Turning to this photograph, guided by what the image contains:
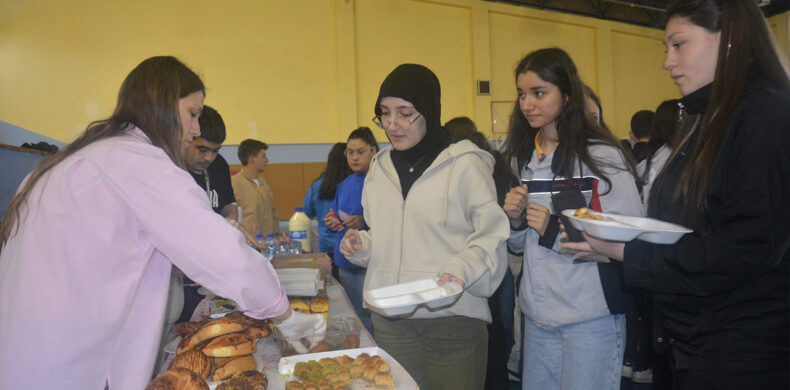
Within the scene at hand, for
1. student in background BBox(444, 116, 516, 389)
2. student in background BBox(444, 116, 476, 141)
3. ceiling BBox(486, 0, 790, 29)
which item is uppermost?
ceiling BBox(486, 0, 790, 29)

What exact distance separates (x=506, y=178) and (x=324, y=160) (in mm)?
5879

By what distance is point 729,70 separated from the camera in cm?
108

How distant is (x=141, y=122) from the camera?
50.4 inches

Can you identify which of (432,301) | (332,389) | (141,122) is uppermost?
(141,122)

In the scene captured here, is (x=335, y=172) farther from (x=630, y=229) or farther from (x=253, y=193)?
(x=630, y=229)

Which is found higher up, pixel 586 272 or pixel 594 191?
pixel 594 191

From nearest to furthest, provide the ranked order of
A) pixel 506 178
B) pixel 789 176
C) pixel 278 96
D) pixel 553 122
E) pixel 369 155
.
Answer: 1. pixel 789 176
2. pixel 553 122
3. pixel 506 178
4. pixel 369 155
5. pixel 278 96

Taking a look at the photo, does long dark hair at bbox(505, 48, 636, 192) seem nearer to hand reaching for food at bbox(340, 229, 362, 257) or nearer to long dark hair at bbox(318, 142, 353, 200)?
hand reaching for food at bbox(340, 229, 362, 257)

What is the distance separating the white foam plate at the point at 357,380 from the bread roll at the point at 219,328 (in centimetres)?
20

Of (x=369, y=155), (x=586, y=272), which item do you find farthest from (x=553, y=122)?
(x=369, y=155)

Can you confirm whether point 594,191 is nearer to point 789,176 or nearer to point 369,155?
point 789,176

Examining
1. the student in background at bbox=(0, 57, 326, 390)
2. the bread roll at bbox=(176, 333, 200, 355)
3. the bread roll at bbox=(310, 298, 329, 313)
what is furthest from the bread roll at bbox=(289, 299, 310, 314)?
the student in background at bbox=(0, 57, 326, 390)

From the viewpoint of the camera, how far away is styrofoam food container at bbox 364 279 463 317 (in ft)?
4.30

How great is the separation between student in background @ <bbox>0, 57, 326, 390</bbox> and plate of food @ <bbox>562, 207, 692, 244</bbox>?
0.84m
